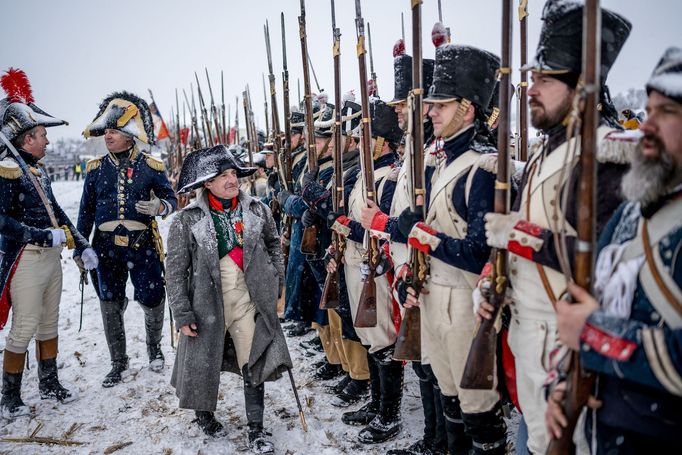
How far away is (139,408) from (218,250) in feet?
6.17

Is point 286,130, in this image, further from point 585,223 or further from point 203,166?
point 585,223

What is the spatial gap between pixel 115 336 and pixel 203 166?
247cm

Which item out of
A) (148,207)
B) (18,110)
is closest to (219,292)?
(148,207)

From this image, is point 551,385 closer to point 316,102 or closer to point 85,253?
point 85,253

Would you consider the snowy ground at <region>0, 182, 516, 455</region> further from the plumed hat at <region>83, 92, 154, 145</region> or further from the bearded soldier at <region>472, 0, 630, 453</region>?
the plumed hat at <region>83, 92, 154, 145</region>

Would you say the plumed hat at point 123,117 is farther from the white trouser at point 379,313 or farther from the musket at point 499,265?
the musket at point 499,265

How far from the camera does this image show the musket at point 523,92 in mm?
3475

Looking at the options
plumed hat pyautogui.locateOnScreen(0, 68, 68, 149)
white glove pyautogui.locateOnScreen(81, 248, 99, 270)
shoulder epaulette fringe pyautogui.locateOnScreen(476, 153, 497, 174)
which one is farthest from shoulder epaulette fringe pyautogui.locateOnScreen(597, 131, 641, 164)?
plumed hat pyautogui.locateOnScreen(0, 68, 68, 149)

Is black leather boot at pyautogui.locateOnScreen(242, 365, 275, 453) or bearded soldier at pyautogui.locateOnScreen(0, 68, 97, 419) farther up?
bearded soldier at pyautogui.locateOnScreen(0, 68, 97, 419)

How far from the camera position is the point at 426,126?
4.03 metres

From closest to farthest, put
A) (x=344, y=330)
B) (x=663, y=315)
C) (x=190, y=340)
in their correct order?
(x=663, y=315)
(x=190, y=340)
(x=344, y=330)

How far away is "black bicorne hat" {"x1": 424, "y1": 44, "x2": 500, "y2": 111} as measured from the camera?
2.87 metres

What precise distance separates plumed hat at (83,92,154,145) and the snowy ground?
254 centimetres

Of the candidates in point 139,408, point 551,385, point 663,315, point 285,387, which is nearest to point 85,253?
point 139,408
